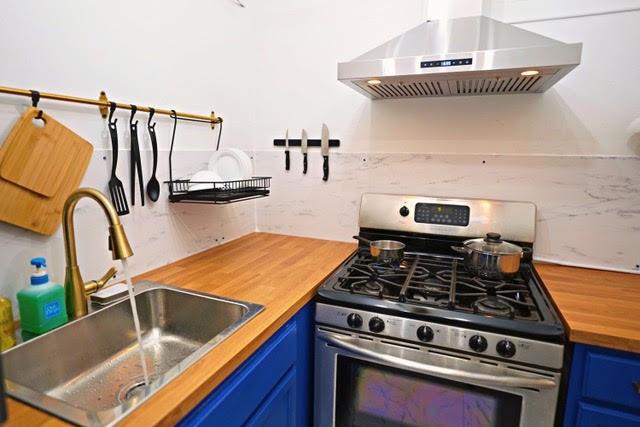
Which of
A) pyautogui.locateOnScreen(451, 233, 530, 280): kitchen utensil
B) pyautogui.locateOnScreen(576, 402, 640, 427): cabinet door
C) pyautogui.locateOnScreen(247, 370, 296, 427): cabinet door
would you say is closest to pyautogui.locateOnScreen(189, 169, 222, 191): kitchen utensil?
pyautogui.locateOnScreen(247, 370, 296, 427): cabinet door

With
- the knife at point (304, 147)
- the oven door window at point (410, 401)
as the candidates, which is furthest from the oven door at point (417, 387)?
the knife at point (304, 147)

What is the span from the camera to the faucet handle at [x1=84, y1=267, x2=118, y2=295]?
108 cm

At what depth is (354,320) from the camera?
1.17 m

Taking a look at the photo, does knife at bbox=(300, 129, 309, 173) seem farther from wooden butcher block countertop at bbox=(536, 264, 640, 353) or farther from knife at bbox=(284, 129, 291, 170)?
wooden butcher block countertop at bbox=(536, 264, 640, 353)

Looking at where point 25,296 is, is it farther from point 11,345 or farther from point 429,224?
point 429,224

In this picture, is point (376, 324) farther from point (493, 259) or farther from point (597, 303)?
point (597, 303)

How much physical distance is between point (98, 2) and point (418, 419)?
1.60 metres

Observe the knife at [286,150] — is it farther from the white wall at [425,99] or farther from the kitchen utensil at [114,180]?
the kitchen utensil at [114,180]

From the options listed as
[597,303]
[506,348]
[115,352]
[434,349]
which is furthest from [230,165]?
[597,303]

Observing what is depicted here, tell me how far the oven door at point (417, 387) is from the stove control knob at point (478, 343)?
0.13 feet

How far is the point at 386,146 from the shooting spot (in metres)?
1.74

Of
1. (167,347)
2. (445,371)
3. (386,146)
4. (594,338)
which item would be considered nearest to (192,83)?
(386,146)

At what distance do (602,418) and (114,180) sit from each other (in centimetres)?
157

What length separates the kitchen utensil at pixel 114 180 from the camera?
117cm
